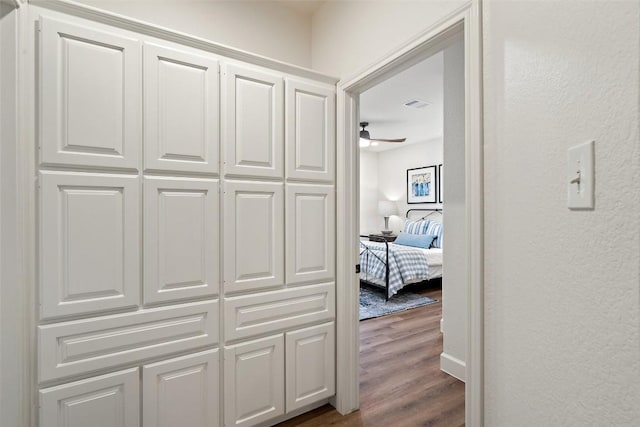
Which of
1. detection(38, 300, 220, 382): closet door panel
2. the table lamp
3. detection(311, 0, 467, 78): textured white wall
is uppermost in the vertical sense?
detection(311, 0, 467, 78): textured white wall

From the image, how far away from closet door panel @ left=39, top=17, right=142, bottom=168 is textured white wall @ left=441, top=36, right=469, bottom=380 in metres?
2.28

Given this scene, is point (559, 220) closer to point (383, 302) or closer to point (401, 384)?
point (401, 384)

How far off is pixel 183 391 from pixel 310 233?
42.0 inches

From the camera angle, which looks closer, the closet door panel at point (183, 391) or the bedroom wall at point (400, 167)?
the closet door panel at point (183, 391)

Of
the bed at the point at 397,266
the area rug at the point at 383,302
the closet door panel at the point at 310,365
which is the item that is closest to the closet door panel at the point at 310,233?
the closet door panel at the point at 310,365

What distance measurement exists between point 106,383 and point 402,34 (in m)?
2.19

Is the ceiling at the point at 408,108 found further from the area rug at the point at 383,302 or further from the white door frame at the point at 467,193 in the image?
the area rug at the point at 383,302

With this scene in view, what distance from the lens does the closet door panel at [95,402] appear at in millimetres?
1289

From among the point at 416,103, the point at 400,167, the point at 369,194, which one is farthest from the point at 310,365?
the point at 369,194

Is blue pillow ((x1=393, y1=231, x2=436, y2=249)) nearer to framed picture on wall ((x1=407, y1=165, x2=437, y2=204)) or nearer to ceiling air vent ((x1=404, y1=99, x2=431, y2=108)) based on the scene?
framed picture on wall ((x1=407, y1=165, x2=437, y2=204))

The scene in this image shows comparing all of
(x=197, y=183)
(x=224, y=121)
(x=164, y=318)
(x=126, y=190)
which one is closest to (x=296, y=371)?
(x=164, y=318)

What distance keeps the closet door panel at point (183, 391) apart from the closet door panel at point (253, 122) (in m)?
1.01

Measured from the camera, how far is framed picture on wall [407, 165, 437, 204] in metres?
5.97

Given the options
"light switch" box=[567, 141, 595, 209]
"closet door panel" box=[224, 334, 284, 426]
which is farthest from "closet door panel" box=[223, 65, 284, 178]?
"light switch" box=[567, 141, 595, 209]
